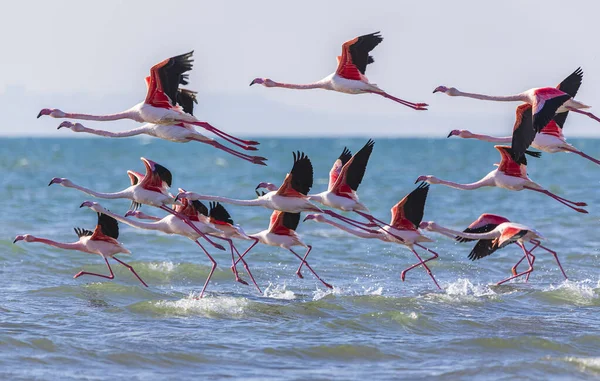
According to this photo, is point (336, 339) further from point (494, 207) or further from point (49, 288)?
point (494, 207)

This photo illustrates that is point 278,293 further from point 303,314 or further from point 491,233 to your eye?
point 491,233

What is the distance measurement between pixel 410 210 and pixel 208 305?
3.35 m

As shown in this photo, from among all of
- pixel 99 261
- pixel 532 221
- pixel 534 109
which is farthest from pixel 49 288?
pixel 532 221

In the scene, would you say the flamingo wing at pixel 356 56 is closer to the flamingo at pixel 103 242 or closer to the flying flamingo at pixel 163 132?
A: the flying flamingo at pixel 163 132

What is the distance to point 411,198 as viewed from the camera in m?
14.6

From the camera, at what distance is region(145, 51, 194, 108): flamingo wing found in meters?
12.4

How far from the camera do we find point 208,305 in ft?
46.5

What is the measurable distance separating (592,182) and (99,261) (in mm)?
28767

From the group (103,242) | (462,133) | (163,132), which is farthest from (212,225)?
(462,133)

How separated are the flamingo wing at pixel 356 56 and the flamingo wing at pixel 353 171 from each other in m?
1.08

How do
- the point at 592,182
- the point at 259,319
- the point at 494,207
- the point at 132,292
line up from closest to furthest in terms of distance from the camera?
the point at 259,319 < the point at 132,292 < the point at 494,207 < the point at 592,182

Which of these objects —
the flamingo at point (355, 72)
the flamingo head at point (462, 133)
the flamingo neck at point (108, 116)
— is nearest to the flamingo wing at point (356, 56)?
the flamingo at point (355, 72)

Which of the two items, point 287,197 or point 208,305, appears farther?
point 208,305

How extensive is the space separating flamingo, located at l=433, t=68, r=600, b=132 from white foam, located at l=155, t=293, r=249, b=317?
4.21m
